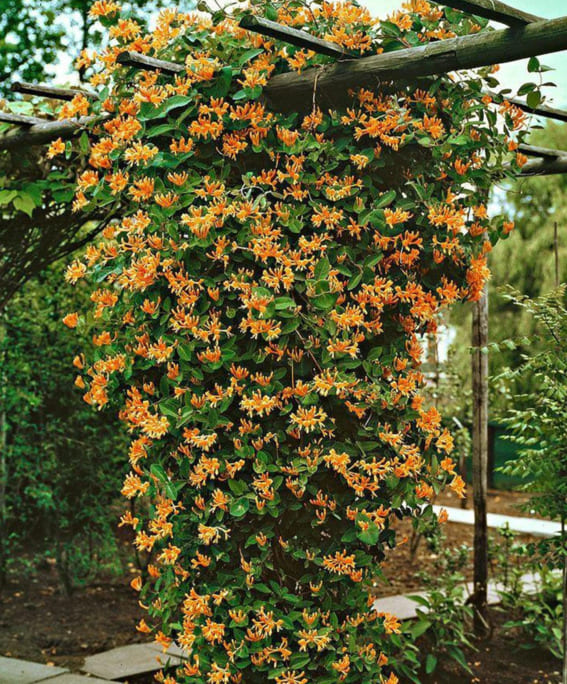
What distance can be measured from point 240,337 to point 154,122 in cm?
77

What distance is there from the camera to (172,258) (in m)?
2.43

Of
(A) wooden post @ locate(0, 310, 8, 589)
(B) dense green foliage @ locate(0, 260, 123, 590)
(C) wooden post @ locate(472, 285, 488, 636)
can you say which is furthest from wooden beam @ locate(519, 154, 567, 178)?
(A) wooden post @ locate(0, 310, 8, 589)

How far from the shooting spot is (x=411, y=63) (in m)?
2.32

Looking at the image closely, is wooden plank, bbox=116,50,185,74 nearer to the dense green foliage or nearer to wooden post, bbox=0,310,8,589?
the dense green foliage

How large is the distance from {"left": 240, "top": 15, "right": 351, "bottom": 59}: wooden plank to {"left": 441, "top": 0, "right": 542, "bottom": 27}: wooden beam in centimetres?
40

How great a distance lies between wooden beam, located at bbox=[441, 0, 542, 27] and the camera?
197cm

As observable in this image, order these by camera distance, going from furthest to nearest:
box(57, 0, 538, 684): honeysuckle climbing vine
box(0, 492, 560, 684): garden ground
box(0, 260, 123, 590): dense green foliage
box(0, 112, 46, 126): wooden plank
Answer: box(0, 260, 123, 590): dense green foliage → box(0, 492, 560, 684): garden ground → box(0, 112, 46, 126): wooden plank → box(57, 0, 538, 684): honeysuckle climbing vine

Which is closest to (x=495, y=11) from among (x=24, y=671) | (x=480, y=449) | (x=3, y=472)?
(x=480, y=449)

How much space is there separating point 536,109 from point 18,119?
216cm

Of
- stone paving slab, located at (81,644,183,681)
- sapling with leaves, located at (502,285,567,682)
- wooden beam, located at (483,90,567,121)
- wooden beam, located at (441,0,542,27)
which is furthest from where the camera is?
stone paving slab, located at (81,644,183,681)

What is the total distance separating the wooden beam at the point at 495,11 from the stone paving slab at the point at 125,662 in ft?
9.50

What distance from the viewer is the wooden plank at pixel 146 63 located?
95.1 inches

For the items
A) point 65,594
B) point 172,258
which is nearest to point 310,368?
point 172,258

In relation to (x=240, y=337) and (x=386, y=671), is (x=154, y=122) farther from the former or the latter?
(x=386, y=671)
